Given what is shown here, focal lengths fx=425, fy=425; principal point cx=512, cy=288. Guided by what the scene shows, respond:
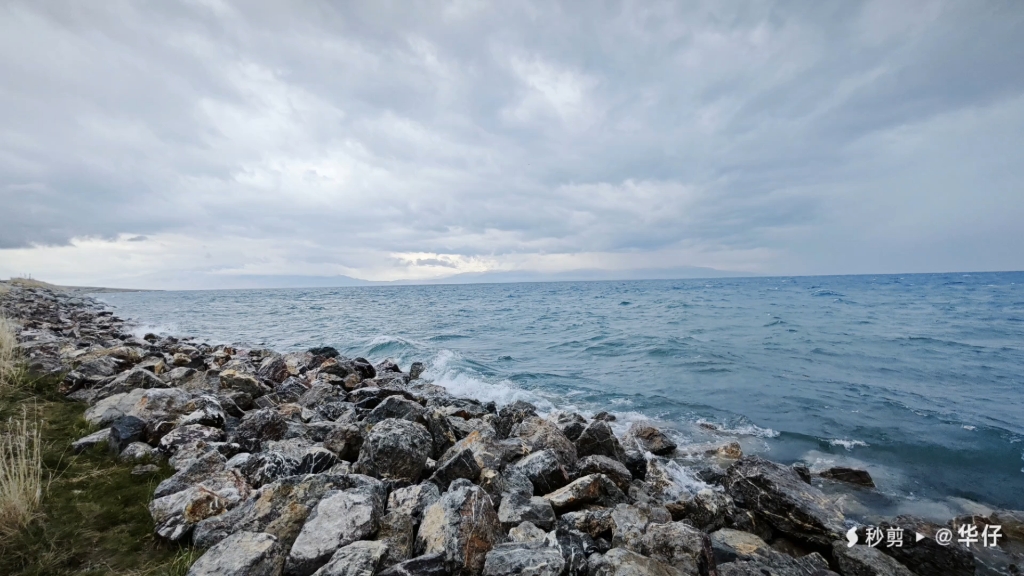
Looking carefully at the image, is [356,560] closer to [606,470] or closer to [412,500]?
[412,500]

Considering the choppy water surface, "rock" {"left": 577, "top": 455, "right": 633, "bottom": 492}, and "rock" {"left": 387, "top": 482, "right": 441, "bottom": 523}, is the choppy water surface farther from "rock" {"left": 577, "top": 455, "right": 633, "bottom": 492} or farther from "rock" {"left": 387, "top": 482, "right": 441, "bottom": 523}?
"rock" {"left": 387, "top": 482, "right": 441, "bottom": 523}

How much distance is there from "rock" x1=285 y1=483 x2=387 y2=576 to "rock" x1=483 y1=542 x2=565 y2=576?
114 cm

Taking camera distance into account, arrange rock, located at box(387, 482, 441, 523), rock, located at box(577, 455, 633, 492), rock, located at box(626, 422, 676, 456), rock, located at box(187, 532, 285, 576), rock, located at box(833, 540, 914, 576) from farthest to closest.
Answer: rock, located at box(626, 422, 676, 456)
rock, located at box(577, 455, 633, 492)
rock, located at box(833, 540, 914, 576)
rock, located at box(387, 482, 441, 523)
rock, located at box(187, 532, 285, 576)

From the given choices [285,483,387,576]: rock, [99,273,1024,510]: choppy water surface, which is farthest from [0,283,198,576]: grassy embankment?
[99,273,1024,510]: choppy water surface

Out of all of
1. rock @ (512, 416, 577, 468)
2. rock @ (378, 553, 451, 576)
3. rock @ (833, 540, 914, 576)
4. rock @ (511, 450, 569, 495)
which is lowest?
rock @ (833, 540, 914, 576)

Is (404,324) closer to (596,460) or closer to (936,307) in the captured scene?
(596,460)

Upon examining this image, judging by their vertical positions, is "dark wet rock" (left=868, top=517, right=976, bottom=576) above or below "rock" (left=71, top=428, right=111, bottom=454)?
below

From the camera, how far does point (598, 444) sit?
7.74m

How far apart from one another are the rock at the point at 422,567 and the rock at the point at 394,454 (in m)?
2.04

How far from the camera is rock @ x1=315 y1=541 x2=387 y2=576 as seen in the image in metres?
3.18

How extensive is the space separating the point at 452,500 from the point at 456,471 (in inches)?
58.2

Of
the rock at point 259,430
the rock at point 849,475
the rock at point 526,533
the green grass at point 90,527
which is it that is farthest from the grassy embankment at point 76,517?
the rock at point 849,475

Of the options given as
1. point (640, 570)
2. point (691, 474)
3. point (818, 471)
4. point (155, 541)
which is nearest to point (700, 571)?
point (640, 570)

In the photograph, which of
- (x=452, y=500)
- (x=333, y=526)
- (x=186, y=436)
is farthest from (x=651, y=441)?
(x=186, y=436)
